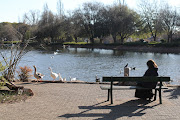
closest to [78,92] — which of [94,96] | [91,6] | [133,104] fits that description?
[94,96]

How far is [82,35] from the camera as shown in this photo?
246 feet

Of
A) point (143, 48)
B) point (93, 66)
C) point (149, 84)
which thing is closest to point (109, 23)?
point (143, 48)

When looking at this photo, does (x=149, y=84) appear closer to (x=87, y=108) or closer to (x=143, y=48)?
(x=87, y=108)

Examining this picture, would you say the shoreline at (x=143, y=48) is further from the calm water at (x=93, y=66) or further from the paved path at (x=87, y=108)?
the paved path at (x=87, y=108)

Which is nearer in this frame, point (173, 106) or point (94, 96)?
point (173, 106)

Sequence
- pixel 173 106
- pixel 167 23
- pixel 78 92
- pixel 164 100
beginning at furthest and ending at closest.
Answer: pixel 167 23 → pixel 78 92 → pixel 164 100 → pixel 173 106

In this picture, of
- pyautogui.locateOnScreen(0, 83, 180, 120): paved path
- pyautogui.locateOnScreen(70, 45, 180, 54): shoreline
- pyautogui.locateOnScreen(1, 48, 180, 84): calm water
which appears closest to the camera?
pyautogui.locateOnScreen(0, 83, 180, 120): paved path

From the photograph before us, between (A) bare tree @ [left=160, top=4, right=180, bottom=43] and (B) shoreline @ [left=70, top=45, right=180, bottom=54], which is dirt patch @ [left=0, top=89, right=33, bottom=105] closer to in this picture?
(B) shoreline @ [left=70, top=45, right=180, bottom=54]

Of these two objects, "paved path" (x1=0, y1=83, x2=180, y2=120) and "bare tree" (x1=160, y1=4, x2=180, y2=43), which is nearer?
"paved path" (x1=0, y1=83, x2=180, y2=120)

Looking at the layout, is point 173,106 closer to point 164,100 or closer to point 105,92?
point 164,100

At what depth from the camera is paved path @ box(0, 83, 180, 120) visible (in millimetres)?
5373

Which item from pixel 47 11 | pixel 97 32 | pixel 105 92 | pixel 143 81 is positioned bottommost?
pixel 105 92

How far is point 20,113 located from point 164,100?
4243 millimetres

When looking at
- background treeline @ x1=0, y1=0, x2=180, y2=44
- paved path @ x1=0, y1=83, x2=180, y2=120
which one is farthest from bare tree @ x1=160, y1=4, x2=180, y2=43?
paved path @ x1=0, y1=83, x2=180, y2=120
